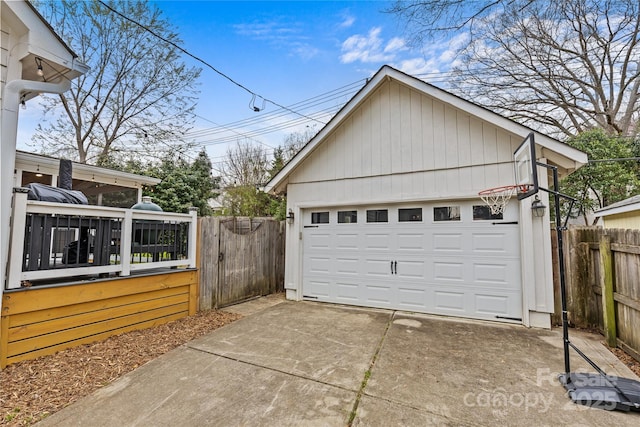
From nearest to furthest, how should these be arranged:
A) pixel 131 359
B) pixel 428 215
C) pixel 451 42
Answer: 1. pixel 131 359
2. pixel 451 42
3. pixel 428 215

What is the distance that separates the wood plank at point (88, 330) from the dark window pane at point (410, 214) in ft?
14.7

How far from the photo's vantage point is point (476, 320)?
4832mm

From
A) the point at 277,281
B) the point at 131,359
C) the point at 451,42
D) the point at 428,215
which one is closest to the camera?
the point at 131,359

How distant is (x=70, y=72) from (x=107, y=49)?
1151 cm

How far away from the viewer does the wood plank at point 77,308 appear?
9.64 feet

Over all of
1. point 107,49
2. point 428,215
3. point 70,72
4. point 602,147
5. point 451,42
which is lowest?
point 428,215

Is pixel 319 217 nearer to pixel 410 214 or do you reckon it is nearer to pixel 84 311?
pixel 410 214

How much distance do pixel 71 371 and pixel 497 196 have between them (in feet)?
20.5

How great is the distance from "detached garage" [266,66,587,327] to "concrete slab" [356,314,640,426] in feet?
2.92

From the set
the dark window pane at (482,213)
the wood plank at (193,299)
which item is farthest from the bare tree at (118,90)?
the dark window pane at (482,213)

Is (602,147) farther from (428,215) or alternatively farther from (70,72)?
(70,72)

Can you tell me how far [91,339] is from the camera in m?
3.48

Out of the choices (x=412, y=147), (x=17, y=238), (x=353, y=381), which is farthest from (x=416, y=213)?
(x=17, y=238)

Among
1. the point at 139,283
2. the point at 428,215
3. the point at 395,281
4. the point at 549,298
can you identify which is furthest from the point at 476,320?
the point at 139,283
